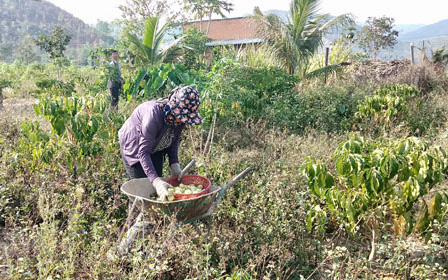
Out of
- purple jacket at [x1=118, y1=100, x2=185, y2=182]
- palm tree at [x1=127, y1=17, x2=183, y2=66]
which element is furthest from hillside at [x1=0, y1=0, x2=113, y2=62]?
purple jacket at [x1=118, y1=100, x2=185, y2=182]

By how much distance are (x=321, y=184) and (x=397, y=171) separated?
56 cm

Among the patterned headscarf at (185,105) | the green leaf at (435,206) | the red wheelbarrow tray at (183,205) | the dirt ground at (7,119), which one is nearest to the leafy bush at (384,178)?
the green leaf at (435,206)

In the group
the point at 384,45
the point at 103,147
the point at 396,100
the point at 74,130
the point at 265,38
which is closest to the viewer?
the point at 74,130

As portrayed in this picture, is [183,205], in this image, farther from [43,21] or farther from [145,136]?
[43,21]

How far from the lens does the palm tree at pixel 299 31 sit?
30.6 feet

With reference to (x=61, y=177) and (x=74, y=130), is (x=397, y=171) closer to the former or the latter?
(x=74, y=130)

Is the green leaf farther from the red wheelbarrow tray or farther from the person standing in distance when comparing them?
the person standing in distance

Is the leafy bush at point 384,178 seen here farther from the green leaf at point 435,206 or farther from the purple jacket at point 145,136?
the purple jacket at point 145,136

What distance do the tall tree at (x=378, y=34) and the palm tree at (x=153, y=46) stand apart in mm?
17780

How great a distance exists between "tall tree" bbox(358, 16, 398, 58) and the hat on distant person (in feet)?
75.4

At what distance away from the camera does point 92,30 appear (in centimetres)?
8481

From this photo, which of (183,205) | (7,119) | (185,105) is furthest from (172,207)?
(7,119)

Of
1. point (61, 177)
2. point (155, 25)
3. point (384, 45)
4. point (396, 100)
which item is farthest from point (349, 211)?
point (384, 45)

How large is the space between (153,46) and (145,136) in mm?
6566
